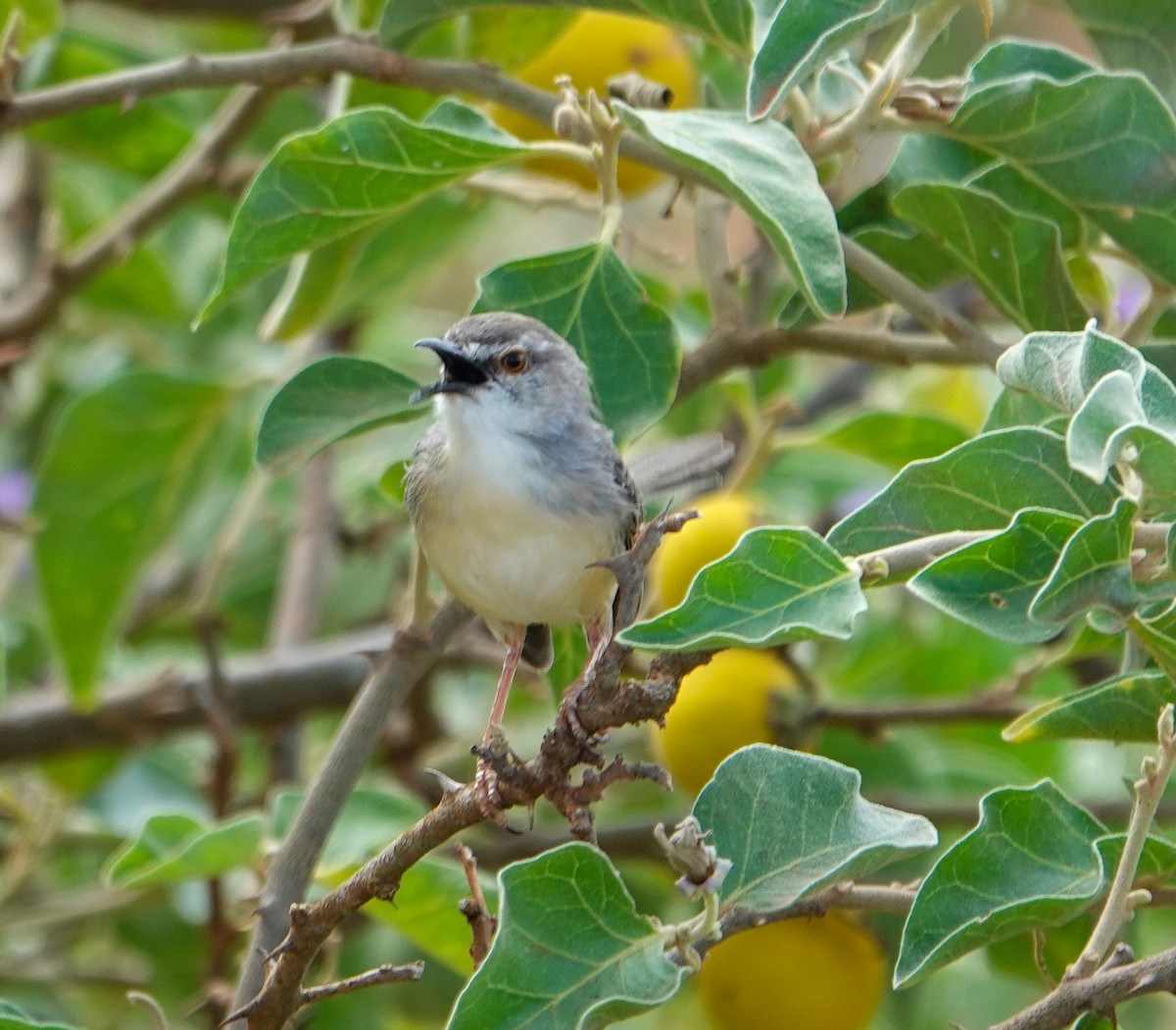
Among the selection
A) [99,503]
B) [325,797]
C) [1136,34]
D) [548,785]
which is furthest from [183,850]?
[1136,34]

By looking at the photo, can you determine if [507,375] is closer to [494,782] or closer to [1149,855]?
[494,782]

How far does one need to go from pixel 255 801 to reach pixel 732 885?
1.93 m

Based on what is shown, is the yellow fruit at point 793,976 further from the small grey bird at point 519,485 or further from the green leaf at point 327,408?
the green leaf at point 327,408

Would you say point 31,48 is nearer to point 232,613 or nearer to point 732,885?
point 232,613

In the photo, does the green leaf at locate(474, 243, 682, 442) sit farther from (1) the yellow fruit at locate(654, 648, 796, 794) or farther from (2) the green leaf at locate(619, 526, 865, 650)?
(1) the yellow fruit at locate(654, 648, 796, 794)

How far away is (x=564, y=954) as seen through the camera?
1485mm

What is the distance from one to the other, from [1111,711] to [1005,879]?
211mm

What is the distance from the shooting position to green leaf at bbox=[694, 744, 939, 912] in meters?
1.49

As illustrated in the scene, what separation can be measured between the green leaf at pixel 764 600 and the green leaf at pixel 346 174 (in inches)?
28.1

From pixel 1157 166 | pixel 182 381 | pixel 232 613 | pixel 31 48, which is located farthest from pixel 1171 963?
pixel 232 613

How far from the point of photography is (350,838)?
8.07 feet

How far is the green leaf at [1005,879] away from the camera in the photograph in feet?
4.91

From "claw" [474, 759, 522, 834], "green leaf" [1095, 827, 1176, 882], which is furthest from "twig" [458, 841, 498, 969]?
"green leaf" [1095, 827, 1176, 882]

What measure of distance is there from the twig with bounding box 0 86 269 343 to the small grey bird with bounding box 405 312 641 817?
0.74 meters
